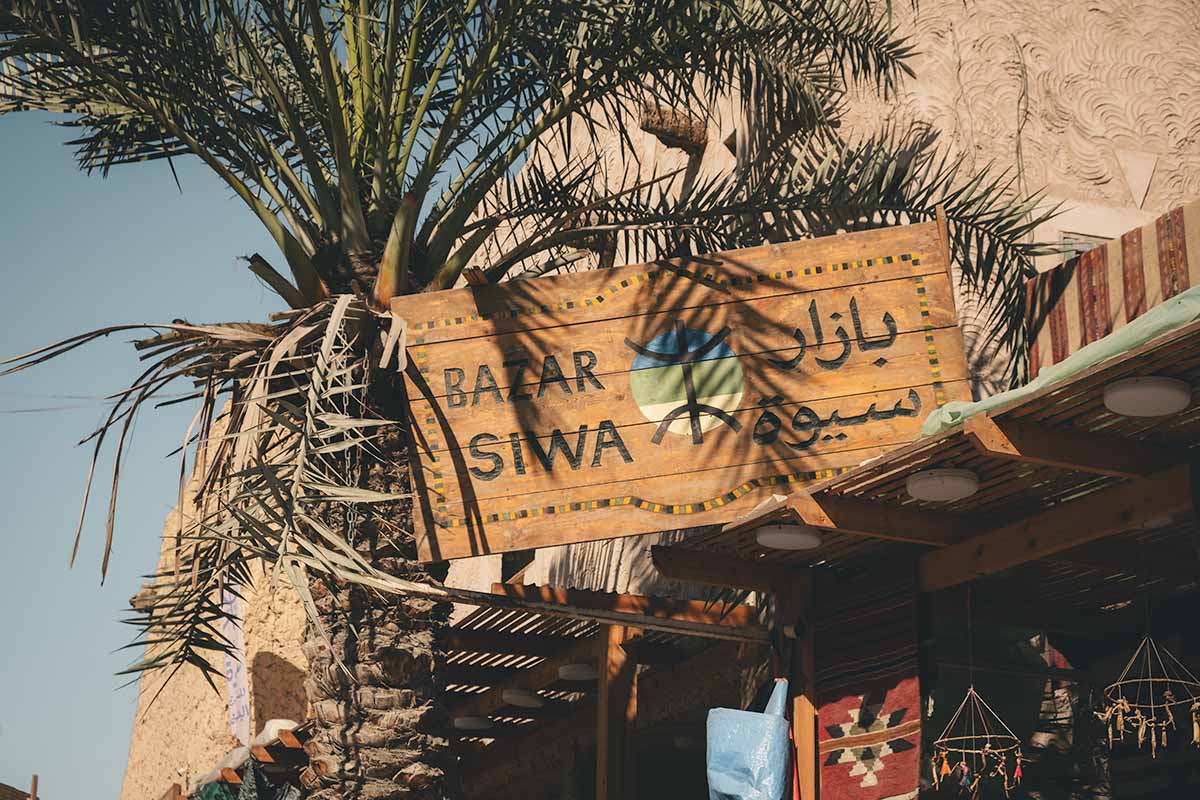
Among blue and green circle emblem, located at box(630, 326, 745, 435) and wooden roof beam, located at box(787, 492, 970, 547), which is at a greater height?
blue and green circle emblem, located at box(630, 326, 745, 435)

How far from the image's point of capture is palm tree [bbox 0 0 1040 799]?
708 centimetres

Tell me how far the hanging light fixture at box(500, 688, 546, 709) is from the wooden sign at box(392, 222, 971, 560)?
2782 mm

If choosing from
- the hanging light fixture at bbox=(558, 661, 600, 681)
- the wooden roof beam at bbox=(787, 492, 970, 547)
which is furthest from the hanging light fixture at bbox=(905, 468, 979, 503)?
the hanging light fixture at bbox=(558, 661, 600, 681)

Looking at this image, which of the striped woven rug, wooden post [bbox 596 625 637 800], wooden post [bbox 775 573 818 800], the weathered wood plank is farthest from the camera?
wooden post [bbox 596 625 637 800]

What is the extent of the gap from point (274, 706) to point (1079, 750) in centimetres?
1102

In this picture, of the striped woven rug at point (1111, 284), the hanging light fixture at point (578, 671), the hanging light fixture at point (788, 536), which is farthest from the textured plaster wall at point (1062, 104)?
the hanging light fixture at point (788, 536)

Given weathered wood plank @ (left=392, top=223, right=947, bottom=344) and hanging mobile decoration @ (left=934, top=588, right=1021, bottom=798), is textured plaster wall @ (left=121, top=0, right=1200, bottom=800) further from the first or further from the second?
hanging mobile decoration @ (left=934, top=588, right=1021, bottom=798)

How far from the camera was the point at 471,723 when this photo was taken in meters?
11.0

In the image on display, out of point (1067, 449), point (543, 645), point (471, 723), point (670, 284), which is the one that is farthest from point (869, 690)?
point (471, 723)

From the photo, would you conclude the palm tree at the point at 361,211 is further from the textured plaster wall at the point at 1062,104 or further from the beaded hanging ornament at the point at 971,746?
the beaded hanging ornament at the point at 971,746

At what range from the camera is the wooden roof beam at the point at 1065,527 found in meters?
5.70

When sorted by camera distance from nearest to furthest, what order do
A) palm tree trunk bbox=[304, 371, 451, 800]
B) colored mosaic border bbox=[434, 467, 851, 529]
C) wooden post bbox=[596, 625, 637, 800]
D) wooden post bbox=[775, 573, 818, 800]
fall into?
palm tree trunk bbox=[304, 371, 451, 800] < wooden post bbox=[775, 573, 818, 800] < colored mosaic border bbox=[434, 467, 851, 529] < wooden post bbox=[596, 625, 637, 800]

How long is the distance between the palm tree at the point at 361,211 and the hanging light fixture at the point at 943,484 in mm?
2434

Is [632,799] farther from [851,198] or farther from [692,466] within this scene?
[851,198]
